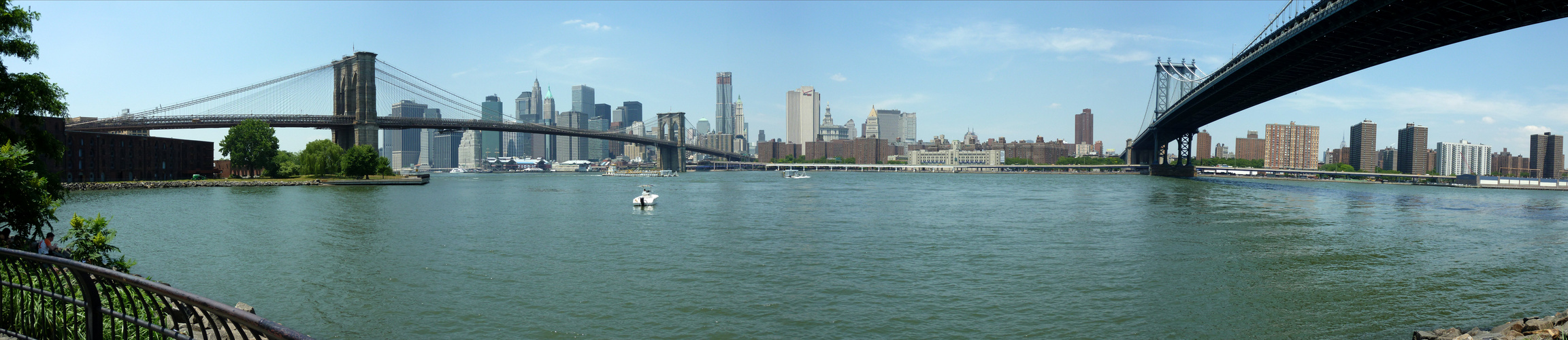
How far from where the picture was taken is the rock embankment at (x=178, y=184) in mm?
53875

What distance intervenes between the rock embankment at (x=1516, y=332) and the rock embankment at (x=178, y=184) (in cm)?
7062

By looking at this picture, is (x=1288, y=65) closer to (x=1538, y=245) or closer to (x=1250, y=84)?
(x=1250, y=84)

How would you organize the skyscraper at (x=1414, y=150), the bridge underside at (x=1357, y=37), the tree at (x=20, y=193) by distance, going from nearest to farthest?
the tree at (x=20, y=193) → the bridge underside at (x=1357, y=37) → the skyscraper at (x=1414, y=150)

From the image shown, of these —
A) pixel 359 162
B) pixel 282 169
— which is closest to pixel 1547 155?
pixel 359 162

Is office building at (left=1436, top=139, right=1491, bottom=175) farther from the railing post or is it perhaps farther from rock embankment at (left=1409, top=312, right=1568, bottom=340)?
the railing post

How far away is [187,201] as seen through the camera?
4053 cm

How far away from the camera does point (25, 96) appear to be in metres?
11.5

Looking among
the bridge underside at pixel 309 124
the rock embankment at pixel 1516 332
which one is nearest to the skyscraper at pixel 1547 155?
the bridge underside at pixel 309 124

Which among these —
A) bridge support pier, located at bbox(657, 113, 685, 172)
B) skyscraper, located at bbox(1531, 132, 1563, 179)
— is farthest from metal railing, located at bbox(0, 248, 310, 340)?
skyscraper, located at bbox(1531, 132, 1563, 179)

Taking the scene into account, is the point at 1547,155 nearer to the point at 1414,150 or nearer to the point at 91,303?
the point at 1414,150

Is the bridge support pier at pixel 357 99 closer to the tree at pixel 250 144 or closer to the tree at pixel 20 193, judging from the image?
the tree at pixel 250 144

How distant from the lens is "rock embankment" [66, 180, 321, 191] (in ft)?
177

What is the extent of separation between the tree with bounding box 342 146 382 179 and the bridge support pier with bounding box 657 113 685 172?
226 ft

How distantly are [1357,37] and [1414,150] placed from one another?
168m
